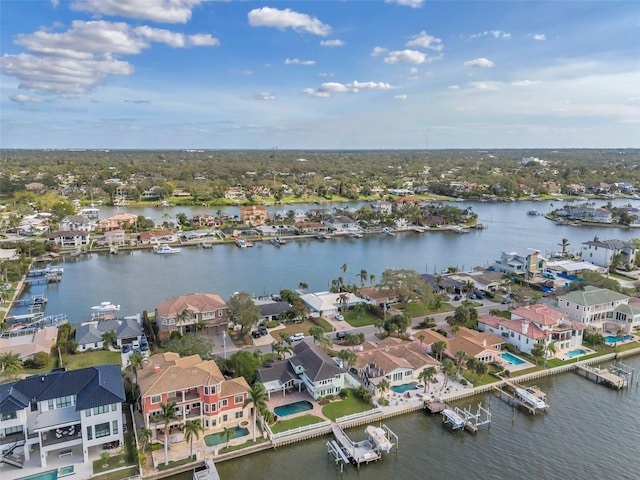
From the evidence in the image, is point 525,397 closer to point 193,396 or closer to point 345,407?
point 345,407

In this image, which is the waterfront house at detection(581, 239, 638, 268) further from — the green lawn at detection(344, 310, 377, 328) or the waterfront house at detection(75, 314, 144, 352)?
the waterfront house at detection(75, 314, 144, 352)

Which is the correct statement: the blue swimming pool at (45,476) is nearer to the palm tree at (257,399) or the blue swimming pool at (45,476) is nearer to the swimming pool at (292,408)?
the palm tree at (257,399)

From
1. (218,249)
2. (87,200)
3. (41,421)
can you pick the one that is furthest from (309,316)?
(87,200)

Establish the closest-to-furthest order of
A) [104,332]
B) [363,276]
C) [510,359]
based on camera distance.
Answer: [510,359] → [104,332] → [363,276]

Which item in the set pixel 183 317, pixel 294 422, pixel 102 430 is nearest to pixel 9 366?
pixel 102 430

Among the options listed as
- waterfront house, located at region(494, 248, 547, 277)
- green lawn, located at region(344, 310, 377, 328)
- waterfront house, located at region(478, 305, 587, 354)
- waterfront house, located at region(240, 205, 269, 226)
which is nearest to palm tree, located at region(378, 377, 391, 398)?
green lawn, located at region(344, 310, 377, 328)

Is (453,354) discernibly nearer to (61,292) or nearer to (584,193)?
(61,292)
